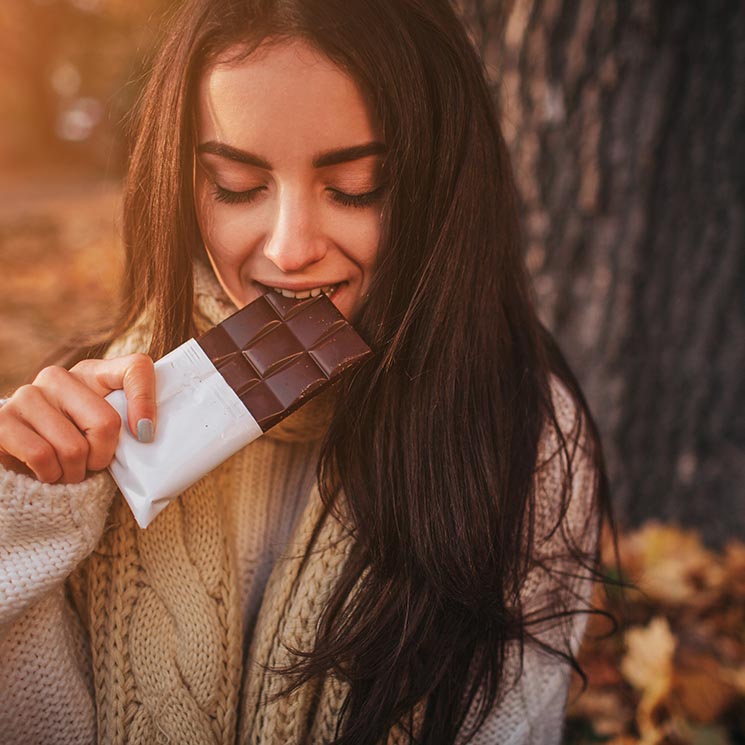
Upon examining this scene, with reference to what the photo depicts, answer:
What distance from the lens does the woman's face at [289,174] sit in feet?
3.96

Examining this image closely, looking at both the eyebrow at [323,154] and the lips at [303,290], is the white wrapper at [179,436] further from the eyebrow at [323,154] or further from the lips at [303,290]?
the eyebrow at [323,154]

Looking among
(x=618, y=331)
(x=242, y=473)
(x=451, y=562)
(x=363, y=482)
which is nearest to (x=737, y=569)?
(x=618, y=331)

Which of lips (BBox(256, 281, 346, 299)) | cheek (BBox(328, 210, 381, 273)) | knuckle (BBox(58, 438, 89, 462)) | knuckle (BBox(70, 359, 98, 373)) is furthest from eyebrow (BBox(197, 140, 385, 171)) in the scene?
knuckle (BBox(58, 438, 89, 462))

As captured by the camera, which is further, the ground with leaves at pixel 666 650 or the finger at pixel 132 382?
Answer: the ground with leaves at pixel 666 650

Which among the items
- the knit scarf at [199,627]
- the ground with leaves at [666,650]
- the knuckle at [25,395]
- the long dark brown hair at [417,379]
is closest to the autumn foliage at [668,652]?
the ground with leaves at [666,650]

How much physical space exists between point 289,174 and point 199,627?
0.93 metres

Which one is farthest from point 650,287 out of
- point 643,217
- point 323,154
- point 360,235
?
point 323,154

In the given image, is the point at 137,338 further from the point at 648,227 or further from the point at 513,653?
the point at 648,227

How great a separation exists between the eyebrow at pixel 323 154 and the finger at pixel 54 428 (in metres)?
0.55

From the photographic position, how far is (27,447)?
1.16 meters

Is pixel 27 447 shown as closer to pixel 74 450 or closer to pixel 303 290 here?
pixel 74 450

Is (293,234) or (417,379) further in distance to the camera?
(417,379)

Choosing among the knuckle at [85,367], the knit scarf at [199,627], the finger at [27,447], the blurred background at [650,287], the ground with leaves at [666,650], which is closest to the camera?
the finger at [27,447]

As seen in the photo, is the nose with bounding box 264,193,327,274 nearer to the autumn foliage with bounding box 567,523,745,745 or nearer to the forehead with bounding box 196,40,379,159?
the forehead with bounding box 196,40,379,159
